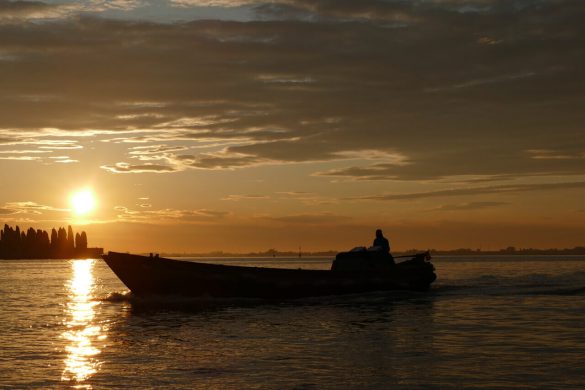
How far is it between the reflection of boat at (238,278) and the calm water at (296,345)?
37.1 inches

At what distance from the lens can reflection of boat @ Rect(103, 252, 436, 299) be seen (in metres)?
39.2

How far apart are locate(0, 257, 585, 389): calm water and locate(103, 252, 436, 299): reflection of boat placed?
0.94m

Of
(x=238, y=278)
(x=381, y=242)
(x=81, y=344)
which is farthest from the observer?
(x=381, y=242)

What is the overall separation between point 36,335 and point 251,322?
889 centimetres

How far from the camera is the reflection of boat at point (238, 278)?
3922cm

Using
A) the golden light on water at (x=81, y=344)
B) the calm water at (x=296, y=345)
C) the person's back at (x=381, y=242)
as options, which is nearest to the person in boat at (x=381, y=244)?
the person's back at (x=381, y=242)

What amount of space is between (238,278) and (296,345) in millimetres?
17829

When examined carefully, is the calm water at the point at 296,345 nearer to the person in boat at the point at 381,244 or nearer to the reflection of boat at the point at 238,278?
the reflection of boat at the point at 238,278

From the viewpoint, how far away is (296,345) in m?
22.2

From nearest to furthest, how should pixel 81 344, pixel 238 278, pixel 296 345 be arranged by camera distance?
pixel 296 345 < pixel 81 344 < pixel 238 278

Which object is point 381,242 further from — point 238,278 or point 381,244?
point 238,278

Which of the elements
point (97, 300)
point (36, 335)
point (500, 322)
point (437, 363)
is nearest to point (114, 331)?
point (36, 335)

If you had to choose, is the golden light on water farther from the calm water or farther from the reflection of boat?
the reflection of boat

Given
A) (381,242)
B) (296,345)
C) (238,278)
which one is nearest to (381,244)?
(381,242)
